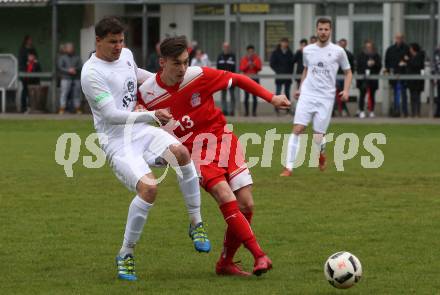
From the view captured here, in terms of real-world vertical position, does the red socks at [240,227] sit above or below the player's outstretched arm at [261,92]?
below

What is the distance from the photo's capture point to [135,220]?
932 cm

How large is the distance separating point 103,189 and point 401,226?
16.9 feet

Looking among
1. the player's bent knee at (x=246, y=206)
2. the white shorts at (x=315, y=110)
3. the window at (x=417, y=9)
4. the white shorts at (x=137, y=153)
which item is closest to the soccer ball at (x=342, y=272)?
the player's bent knee at (x=246, y=206)

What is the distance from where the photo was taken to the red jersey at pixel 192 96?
377 inches

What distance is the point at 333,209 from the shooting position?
1379 centimetres

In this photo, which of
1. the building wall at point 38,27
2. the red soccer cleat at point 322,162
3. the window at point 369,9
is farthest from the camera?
the window at point 369,9

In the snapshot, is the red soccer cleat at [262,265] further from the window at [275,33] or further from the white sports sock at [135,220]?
the window at [275,33]

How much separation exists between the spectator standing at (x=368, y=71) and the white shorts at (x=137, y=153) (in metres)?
22.7

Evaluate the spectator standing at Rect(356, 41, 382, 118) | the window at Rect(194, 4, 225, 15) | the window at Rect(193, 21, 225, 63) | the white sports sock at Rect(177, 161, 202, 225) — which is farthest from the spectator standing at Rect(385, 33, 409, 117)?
the white sports sock at Rect(177, 161, 202, 225)

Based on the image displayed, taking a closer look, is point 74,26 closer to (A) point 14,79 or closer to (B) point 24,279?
(A) point 14,79

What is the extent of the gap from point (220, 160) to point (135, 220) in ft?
2.86

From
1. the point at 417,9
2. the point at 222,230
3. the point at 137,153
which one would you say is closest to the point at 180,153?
the point at 137,153

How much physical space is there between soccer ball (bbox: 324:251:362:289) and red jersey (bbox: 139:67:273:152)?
160cm

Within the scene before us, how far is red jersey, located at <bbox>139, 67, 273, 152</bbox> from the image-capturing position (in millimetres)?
9586
